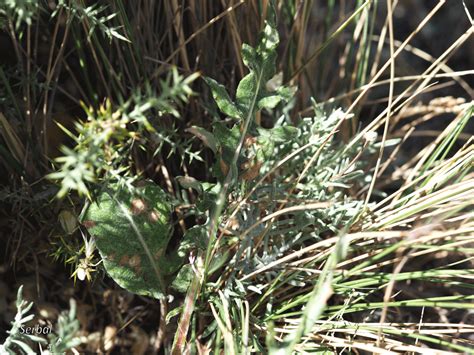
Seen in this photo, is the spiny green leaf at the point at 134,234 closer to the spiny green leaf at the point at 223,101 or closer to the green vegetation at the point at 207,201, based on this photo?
the green vegetation at the point at 207,201

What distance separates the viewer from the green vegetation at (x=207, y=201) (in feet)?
2.99

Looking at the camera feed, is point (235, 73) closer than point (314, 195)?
No

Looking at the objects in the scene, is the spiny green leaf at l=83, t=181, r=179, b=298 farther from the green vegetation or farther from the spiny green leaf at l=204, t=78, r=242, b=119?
the spiny green leaf at l=204, t=78, r=242, b=119

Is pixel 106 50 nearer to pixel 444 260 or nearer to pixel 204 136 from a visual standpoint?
pixel 204 136

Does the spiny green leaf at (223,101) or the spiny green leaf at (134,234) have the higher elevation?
the spiny green leaf at (223,101)

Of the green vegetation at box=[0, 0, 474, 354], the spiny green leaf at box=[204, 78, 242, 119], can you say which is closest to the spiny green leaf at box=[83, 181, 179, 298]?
the green vegetation at box=[0, 0, 474, 354]

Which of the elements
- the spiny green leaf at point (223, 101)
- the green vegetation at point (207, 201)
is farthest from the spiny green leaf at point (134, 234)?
the spiny green leaf at point (223, 101)

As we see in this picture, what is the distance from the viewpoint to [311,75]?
1344 mm

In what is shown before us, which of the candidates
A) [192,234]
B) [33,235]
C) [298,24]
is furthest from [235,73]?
[33,235]

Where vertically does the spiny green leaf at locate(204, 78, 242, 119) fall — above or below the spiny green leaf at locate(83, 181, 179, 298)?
above

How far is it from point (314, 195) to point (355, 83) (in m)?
0.44

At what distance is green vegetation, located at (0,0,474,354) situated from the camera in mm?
913

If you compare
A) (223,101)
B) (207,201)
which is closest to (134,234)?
(207,201)

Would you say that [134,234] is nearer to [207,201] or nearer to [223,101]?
[207,201]
